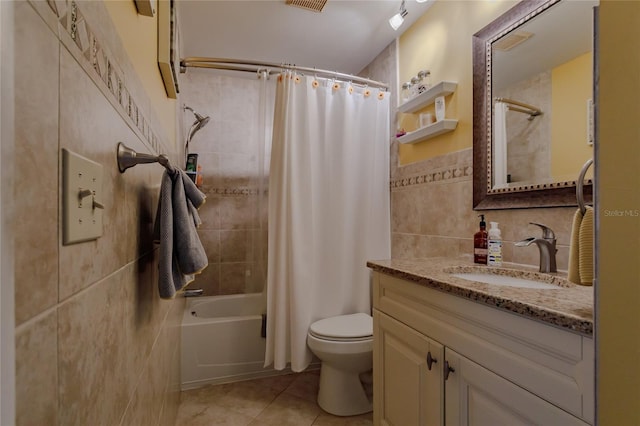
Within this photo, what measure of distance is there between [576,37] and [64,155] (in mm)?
1681

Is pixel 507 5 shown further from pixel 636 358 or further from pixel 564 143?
pixel 636 358

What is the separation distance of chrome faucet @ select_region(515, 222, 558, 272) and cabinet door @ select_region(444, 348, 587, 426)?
56 cm

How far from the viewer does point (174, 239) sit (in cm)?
86

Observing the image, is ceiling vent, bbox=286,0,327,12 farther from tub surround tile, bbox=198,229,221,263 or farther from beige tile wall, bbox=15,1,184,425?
tub surround tile, bbox=198,229,221,263

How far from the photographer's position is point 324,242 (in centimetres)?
213

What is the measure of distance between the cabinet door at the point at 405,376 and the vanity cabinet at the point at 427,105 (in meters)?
1.12

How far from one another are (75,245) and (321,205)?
5.60 feet

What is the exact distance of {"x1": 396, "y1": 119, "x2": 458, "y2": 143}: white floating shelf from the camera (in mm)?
1812

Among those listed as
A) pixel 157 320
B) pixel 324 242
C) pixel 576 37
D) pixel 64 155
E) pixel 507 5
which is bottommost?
pixel 157 320

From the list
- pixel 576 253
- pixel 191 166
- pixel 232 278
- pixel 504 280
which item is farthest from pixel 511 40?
pixel 232 278

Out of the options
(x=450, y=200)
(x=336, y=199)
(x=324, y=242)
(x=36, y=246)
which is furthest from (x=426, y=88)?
(x=36, y=246)

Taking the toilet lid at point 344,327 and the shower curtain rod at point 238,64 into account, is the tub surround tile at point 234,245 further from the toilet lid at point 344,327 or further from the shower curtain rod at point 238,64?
the shower curtain rod at point 238,64

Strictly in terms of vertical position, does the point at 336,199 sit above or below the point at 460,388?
above

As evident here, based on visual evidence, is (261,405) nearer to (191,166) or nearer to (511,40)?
(191,166)
